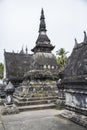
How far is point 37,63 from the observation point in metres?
21.2

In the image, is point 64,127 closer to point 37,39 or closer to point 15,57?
→ point 37,39

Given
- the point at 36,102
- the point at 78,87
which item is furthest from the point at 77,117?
the point at 36,102

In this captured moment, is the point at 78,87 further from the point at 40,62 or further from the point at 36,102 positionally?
the point at 40,62

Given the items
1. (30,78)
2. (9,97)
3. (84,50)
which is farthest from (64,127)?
(30,78)

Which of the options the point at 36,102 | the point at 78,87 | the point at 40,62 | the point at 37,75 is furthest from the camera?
the point at 40,62

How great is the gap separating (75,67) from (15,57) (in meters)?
21.5

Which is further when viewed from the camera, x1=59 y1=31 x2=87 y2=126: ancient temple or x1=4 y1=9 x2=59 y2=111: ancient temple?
x1=4 y1=9 x2=59 y2=111: ancient temple

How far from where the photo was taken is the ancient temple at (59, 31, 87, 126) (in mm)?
8281

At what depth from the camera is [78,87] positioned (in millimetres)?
8750

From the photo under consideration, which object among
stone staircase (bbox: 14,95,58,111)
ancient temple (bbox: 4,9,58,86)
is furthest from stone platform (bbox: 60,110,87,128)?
ancient temple (bbox: 4,9,58,86)

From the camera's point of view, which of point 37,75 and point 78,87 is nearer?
point 78,87

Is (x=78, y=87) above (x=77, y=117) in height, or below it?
above

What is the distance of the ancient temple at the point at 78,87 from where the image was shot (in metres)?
8.28

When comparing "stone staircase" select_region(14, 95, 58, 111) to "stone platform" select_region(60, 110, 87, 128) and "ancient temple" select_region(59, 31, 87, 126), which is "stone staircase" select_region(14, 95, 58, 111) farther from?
"ancient temple" select_region(59, 31, 87, 126)
